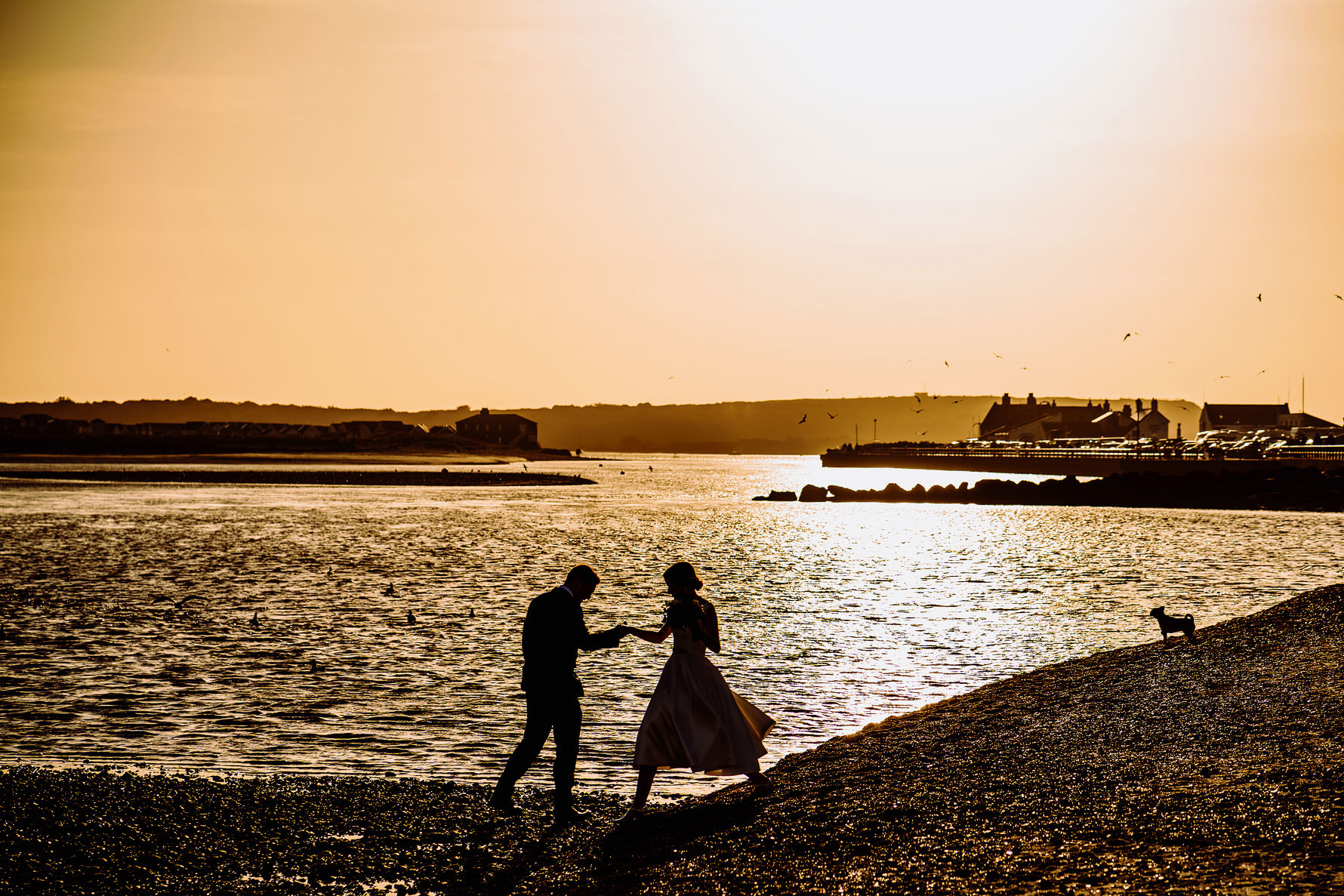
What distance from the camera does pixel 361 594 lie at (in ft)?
106

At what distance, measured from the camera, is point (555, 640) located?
33.5ft

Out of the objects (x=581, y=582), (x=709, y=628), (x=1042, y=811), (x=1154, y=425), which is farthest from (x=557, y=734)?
(x=1154, y=425)

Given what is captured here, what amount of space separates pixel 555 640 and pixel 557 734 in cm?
91

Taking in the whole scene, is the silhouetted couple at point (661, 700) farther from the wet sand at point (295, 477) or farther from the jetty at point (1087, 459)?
the wet sand at point (295, 477)

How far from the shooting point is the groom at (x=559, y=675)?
1016 centimetres

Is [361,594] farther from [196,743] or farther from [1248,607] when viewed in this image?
[1248,607]

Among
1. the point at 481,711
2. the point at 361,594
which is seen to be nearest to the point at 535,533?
the point at 361,594

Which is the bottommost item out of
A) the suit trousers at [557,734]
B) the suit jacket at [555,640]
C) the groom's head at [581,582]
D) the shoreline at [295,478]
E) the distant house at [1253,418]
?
the shoreline at [295,478]

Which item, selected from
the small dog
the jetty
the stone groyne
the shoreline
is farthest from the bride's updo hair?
the shoreline

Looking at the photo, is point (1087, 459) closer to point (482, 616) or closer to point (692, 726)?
point (482, 616)

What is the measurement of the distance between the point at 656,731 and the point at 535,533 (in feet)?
162

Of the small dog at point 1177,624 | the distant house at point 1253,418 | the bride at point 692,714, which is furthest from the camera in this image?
the distant house at point 1253,418

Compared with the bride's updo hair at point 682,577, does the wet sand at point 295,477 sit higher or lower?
lower

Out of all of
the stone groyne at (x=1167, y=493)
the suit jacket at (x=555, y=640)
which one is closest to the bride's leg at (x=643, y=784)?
the suit jacket at (x=555, y=640)
